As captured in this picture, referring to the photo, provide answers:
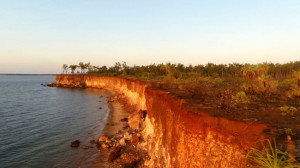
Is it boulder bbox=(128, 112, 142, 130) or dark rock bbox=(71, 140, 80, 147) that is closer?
dark rock bbox=(71, 140, 80, 147)

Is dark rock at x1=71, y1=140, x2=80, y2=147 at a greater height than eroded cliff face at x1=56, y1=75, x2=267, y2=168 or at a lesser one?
lesser

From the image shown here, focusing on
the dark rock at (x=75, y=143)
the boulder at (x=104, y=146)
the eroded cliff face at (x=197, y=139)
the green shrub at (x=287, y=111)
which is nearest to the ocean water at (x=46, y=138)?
the dark rock at (x=75, y=143)

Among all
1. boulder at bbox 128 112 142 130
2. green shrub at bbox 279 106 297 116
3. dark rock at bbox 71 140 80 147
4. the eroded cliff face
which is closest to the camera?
the eroded cliff face

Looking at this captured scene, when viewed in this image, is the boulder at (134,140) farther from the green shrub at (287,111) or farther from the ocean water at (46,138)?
the green shrub at (287,111)

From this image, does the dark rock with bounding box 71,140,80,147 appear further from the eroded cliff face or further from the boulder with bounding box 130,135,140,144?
the eroded cliff face

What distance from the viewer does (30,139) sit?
17.4m

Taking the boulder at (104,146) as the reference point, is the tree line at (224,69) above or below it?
above

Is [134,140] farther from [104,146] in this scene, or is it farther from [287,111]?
[287,111]

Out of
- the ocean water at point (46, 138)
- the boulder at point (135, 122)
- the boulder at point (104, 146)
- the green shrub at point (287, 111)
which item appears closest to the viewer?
the green shrub at point (287, 111)

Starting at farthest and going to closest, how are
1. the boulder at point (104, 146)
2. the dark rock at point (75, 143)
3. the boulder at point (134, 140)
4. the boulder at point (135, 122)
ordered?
the boulder at point (135, 122) < the dark rock at point (75, 143) < the boulder at point (134, 140) < the boulder at point (104, 146)

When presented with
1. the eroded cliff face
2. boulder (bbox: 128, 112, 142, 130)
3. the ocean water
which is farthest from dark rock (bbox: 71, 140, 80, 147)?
the eroded cliff face

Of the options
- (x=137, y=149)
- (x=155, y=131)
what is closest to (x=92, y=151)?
(x=137, y=149)

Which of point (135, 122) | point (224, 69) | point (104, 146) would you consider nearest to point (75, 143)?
point (104, 146)

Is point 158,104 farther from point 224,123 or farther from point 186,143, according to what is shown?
point 224,123
